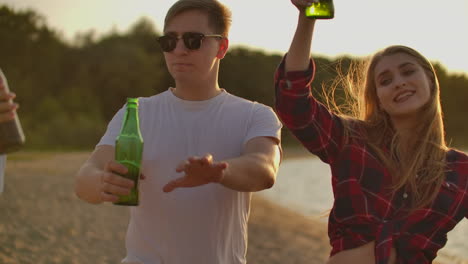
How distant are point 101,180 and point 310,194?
977 inches

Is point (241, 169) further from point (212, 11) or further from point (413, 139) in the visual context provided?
point (413, 139)

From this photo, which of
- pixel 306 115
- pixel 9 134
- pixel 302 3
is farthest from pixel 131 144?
pixel 302 3

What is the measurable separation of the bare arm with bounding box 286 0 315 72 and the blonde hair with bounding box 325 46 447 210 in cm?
49

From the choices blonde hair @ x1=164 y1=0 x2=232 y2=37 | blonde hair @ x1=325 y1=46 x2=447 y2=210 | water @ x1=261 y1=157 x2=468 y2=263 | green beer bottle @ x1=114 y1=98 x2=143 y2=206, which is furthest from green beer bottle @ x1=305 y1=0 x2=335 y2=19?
water @ x1=261 y1=157 x2=468 y2=263

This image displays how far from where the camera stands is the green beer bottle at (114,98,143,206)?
2.93 metres

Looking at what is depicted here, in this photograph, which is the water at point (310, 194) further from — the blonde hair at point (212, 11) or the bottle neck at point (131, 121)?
the bottle neck at point (131, 121)

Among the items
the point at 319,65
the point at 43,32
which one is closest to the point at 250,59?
the point at 43,32

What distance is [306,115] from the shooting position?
3.24 metres

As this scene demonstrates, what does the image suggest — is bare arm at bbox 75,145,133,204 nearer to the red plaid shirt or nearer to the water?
the red plaid shirt

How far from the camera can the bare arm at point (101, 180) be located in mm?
2541

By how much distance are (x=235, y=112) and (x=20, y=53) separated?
127 feet

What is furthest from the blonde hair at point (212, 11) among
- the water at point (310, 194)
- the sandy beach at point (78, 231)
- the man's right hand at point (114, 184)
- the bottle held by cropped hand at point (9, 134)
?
the water at point (310, 194)

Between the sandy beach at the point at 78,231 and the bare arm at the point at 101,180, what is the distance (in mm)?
5727

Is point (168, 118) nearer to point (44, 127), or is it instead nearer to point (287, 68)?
point (287, 68)
